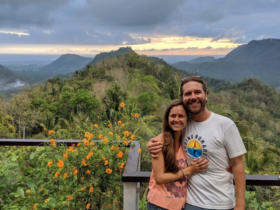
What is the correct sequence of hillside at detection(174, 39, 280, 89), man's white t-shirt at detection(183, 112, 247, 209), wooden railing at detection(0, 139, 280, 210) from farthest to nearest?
hillside at detection(174, 39, 280, 89)
wooden railing at detection(0, 139, 280, 210)
man's white t-shirt at detection(183, 112, 247, 209)

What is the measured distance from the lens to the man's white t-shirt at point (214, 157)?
1241 millimetres

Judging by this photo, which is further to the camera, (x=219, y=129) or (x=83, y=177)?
(x=83, y=177)

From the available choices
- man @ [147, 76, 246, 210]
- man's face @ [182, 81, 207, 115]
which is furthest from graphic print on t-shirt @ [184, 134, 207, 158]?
man's face @ [182, 81, 207, 115]

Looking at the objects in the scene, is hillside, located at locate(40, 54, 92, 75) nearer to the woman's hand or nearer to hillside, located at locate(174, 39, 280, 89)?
hillside, located at locate(174, 39, 280, 89)

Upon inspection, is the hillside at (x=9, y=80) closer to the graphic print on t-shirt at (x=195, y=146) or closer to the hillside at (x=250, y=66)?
the graphic print on t-shirt at (x=195, y=146)

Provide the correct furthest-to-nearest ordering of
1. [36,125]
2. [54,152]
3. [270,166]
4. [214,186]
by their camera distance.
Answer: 1. [36,125]
2. [270,166]
3. [54,152]
4. [214,186]

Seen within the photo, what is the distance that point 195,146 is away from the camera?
1291 millimetres

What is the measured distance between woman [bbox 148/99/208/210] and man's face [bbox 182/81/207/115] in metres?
0.04

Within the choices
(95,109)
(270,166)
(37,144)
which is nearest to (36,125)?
(95,109)

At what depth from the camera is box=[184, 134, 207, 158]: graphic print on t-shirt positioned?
1.28m

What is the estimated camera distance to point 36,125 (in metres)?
24.3

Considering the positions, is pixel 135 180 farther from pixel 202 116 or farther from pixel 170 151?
pixel 202 116

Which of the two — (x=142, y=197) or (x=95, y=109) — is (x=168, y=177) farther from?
(x=95, y=109)

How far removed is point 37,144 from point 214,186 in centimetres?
144
